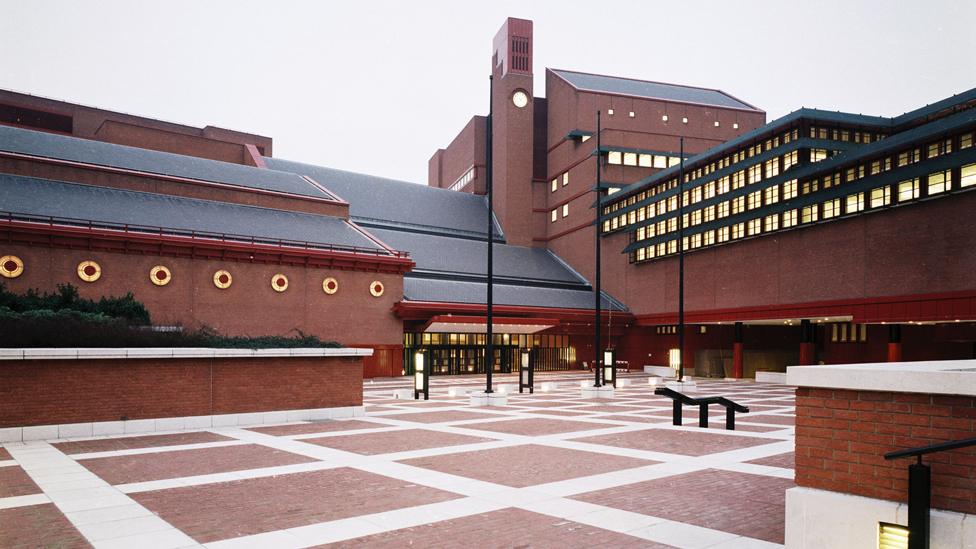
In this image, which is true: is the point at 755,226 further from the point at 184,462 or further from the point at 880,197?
the point at 184,462

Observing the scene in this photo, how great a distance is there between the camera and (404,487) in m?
10.0

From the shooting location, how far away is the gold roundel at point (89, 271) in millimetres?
34594

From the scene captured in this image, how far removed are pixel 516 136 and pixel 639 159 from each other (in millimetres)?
13547

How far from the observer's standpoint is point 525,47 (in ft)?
227

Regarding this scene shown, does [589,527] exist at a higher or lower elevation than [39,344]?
lower

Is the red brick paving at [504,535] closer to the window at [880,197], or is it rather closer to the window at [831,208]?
the window at [880,197]

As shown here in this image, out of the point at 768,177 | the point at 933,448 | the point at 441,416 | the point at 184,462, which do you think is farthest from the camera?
the point at 768,177

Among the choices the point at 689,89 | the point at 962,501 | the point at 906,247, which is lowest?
the point at 962,501

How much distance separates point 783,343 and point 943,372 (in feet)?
157

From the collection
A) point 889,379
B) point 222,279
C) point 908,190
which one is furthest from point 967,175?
point 222,279

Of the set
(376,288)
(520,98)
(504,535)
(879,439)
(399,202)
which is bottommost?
(504,535)

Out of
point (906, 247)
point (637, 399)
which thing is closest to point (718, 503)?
point (637, 399)

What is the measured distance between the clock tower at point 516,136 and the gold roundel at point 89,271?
40.2 metres

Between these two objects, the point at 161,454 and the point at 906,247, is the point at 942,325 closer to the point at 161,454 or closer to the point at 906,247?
the point at 906,247
